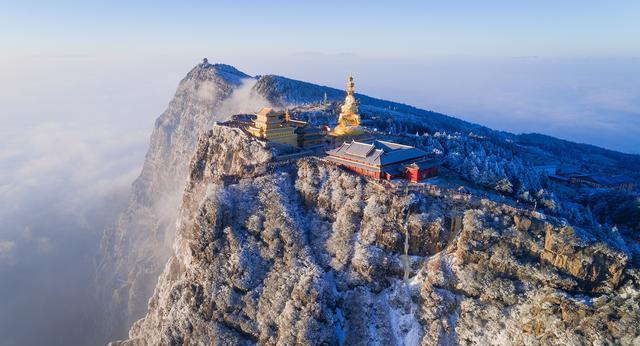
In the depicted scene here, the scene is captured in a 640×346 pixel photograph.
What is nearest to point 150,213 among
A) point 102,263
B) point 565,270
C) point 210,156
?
point 102,263

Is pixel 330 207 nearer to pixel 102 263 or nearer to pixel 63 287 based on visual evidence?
pixel 102 263

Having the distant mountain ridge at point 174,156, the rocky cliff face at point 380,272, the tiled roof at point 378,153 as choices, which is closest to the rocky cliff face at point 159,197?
the distant mountain ridge at point 174,156

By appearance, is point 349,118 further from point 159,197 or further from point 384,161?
point 159,197

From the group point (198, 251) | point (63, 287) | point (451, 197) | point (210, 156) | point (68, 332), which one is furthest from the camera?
point (63, 287)

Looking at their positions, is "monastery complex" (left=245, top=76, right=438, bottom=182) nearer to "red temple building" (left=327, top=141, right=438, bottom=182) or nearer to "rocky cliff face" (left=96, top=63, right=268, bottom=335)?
"red temple building" (left=327, top=141, right=438, bottom=182)

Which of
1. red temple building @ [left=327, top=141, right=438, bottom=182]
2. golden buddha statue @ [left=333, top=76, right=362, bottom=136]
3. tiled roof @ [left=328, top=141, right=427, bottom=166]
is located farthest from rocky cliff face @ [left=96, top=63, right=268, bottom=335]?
red temple building @ [left=327, top=141, right=438, bottom=182]

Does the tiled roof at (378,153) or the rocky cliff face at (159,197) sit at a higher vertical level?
the tiled roof at (378,153)

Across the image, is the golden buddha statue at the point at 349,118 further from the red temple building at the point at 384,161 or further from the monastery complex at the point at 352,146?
the red temple building at the point at 384,161
